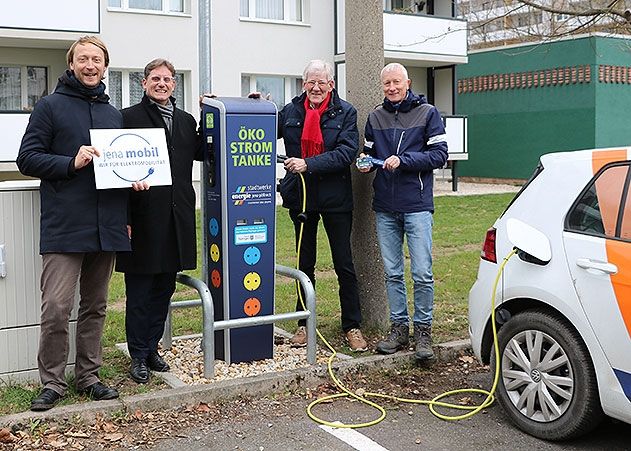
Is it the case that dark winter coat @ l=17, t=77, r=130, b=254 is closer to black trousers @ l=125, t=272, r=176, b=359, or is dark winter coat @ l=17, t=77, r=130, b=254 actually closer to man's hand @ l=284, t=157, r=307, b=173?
black trousers @ l=125, t=272, r=176, b=359

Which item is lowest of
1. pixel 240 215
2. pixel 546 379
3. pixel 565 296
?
pixel 546 379

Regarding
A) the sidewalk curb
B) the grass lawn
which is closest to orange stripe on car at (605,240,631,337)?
the sidewalk curb

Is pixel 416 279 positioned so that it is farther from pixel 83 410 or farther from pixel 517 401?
pixel 83 410

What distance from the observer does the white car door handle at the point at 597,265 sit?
4.47 m

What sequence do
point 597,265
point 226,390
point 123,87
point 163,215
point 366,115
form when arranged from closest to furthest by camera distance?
point 597,265 < point 226,390 < point 163,215 < point 366,115 < point 123,87

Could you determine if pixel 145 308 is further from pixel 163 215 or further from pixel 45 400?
pixel 45 400

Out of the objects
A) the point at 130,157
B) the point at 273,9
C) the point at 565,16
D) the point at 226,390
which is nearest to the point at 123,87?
the point at 273,9

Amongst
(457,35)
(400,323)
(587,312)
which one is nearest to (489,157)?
(457,35)

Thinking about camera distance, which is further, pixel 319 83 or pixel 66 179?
pixel 319 83

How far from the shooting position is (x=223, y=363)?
616 centimetres

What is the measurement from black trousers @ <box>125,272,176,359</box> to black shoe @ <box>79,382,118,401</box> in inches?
18.6

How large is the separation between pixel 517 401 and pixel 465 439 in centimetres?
39

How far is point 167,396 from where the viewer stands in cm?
533

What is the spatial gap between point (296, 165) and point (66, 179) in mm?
1809
